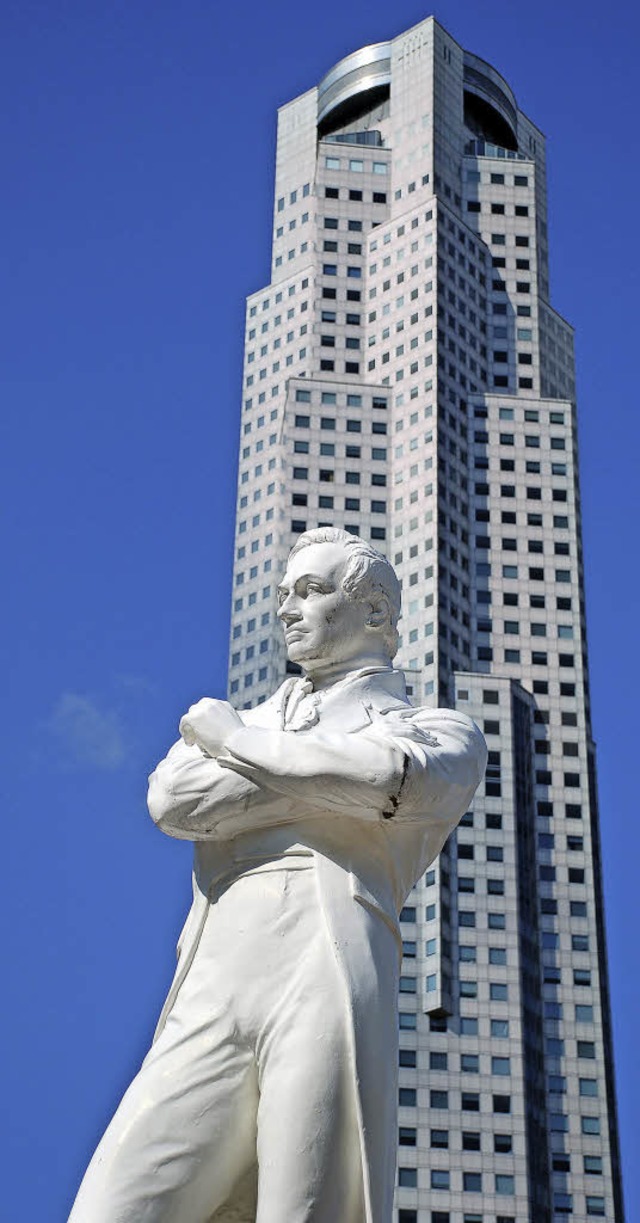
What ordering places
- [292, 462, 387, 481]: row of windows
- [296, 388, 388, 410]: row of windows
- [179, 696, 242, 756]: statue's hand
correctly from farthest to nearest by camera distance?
[296, 388, 388, 410]: row of windows < [292, 462, 387, 481]: row of windows < [179, 696, 242, 756]: statue's hand

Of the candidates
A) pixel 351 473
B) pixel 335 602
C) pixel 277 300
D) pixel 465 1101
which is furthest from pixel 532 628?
pixel 335 602

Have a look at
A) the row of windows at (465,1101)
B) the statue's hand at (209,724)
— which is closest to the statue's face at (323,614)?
the statue's hand at (209,724)

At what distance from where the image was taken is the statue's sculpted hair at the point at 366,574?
22.9 ft

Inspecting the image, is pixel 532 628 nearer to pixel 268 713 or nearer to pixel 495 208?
pixel 495 208

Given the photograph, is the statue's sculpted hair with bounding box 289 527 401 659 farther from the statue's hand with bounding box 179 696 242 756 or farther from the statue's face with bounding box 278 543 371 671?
the statue's hand with bounding box 179 696 242 756

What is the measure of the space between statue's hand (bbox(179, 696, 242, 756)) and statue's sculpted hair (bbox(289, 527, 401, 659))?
0.73 meters

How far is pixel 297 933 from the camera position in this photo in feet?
20.4

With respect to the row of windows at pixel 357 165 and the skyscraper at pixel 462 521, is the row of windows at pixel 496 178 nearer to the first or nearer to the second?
the skyscraper at pixel 462 521

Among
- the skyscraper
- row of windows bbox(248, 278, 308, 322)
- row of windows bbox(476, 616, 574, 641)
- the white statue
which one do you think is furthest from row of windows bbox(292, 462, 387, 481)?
the white statue

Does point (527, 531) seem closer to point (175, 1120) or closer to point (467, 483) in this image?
point (467, 483)

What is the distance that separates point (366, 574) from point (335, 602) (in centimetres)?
16

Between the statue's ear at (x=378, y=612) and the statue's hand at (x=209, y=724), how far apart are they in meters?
0.71

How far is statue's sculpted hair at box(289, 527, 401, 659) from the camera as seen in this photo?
22.9ft

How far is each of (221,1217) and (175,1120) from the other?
1.34 feet
